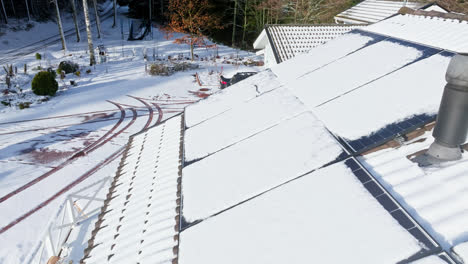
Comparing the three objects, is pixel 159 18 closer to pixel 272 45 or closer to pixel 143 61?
pixel 143 61

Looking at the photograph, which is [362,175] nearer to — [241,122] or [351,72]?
[241,122]

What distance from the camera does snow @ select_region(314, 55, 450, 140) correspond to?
4.96 m

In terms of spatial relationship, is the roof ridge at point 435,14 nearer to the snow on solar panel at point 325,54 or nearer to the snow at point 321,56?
the snow on solar panel at point 325,54

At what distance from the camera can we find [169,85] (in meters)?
27.2

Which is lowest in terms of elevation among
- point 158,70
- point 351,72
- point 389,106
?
point 158,70

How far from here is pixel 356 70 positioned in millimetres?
7125

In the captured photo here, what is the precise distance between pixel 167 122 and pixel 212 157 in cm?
392

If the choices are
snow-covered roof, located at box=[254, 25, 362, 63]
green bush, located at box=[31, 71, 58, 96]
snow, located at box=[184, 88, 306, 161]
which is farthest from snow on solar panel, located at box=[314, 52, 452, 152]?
green bush, located at box=[31, 71, 58, 96]

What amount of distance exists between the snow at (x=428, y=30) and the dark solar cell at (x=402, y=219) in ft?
13.9

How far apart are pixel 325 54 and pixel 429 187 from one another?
243 inches

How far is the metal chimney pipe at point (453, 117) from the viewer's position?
12.5 ft

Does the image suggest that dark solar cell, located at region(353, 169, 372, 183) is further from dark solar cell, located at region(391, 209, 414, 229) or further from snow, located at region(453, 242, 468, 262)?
snow, located at region(453, 242, 468, 262)

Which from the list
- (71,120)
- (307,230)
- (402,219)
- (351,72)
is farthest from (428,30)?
(71,120)

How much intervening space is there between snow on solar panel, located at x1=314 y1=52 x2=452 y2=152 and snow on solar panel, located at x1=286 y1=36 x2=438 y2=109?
11.5 inches
